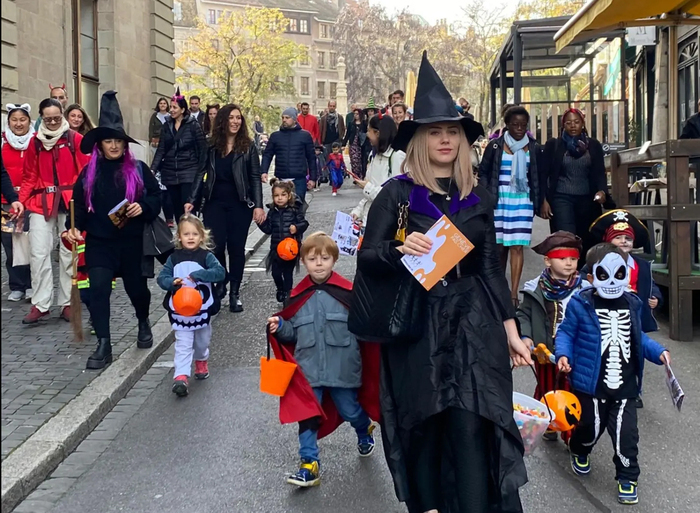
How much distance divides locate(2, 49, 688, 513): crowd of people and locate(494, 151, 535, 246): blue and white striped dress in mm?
141

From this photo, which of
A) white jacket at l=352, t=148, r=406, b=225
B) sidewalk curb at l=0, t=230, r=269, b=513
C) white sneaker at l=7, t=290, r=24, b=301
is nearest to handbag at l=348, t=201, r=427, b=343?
sidewalk curb at l=0, t=230, r=269, b=513

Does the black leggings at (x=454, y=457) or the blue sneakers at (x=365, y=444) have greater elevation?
the black leggings at (x=454, y=457)

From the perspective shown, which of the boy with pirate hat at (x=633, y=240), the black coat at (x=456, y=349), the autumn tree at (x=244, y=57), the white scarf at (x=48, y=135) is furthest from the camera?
the autumn tree at (x=244, y=57)

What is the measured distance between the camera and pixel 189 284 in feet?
21.9

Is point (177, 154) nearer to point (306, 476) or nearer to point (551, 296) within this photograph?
point (551, 296)

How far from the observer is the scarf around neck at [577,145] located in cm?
884

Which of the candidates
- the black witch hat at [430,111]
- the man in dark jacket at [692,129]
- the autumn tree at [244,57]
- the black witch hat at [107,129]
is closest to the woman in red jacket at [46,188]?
the black witch hat at [107,129]

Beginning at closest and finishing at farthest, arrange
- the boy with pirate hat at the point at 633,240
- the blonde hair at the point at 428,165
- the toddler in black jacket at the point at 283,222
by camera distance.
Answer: the blonde hair at the point at 428,165 → the boy with pirate hat at the point at 633,240 → the toddler in black jacket at the point at 283,222

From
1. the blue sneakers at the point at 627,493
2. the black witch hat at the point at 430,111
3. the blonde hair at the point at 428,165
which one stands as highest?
Answer: the black witch hat at the point at 430,111

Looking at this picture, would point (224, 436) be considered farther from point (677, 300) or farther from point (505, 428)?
point (677, 300)

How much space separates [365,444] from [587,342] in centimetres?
143

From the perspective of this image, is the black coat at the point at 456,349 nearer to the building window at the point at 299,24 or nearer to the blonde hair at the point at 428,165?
the blonde hair at the point at 428,165

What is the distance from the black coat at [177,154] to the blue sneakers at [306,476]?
279 inches

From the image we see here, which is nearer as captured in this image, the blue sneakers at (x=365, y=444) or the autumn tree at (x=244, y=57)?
the blue sneakers at (x=365, y=444)
